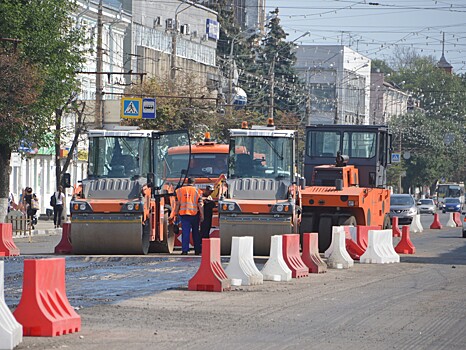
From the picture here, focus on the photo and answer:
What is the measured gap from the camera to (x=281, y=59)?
9925 cm

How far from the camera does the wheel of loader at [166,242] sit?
27.3 m

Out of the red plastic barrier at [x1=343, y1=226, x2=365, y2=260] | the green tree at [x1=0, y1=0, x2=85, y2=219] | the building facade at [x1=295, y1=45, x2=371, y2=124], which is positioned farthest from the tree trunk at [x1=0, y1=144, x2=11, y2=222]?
the building facade at [x1=295, y1=45, x2=371, y2=124]

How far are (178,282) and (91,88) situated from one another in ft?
168

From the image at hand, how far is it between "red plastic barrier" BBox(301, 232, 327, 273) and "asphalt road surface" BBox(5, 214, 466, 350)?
233 millimetres

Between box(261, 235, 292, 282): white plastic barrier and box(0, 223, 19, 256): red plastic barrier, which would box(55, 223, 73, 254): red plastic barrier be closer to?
box(0, 223, 19, 256): red plastic barrier

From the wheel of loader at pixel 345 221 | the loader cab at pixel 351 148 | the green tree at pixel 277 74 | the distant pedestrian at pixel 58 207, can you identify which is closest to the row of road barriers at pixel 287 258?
the wheel of loader at pixel 345 221

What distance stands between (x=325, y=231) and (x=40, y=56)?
46.0 ft

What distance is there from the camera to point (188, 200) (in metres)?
26.8

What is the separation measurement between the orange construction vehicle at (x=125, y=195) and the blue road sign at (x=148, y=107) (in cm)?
2195

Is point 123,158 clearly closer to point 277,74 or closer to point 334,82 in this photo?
point 277,74

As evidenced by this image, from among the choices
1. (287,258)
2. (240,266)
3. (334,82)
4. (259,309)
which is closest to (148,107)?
(287,258)

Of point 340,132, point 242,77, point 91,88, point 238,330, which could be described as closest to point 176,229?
point 340,132

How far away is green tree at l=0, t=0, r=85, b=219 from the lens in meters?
37.7

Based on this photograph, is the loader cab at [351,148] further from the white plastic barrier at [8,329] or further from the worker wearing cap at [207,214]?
the white plastic barrier at [8,329]
